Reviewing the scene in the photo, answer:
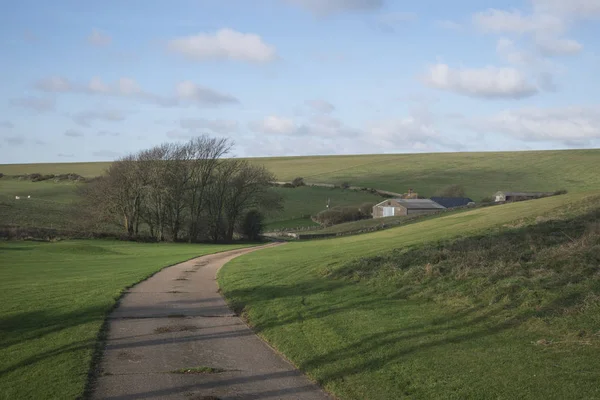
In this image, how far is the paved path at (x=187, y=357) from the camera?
9.72 meters

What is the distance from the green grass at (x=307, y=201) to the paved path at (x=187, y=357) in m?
81.6

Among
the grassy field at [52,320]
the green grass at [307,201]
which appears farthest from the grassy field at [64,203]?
the grassy field at [52,320]

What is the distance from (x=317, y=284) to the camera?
20719 millimetres

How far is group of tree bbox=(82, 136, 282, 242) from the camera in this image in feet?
224

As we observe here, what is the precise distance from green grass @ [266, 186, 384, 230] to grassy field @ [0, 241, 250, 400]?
70.0m

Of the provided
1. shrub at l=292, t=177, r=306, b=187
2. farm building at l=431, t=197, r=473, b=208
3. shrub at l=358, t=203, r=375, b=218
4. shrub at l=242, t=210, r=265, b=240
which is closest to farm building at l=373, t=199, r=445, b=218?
shrub at l=358, t=203, r=375, b=218

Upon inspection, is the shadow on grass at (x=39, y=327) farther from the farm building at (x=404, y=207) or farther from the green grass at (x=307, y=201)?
the green grass at (x=307, y=201)

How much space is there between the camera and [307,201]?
113 m

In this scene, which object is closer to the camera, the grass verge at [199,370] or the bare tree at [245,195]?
the grass verge at [199,370]

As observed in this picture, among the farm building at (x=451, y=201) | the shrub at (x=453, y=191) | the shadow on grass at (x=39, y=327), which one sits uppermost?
the shrub at (x=453, y=191)

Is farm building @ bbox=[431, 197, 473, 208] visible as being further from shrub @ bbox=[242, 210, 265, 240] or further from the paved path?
the paved path

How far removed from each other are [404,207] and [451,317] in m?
81.0

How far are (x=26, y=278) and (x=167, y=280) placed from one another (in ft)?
20.3

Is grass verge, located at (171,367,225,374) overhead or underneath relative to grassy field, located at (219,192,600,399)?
underneath
